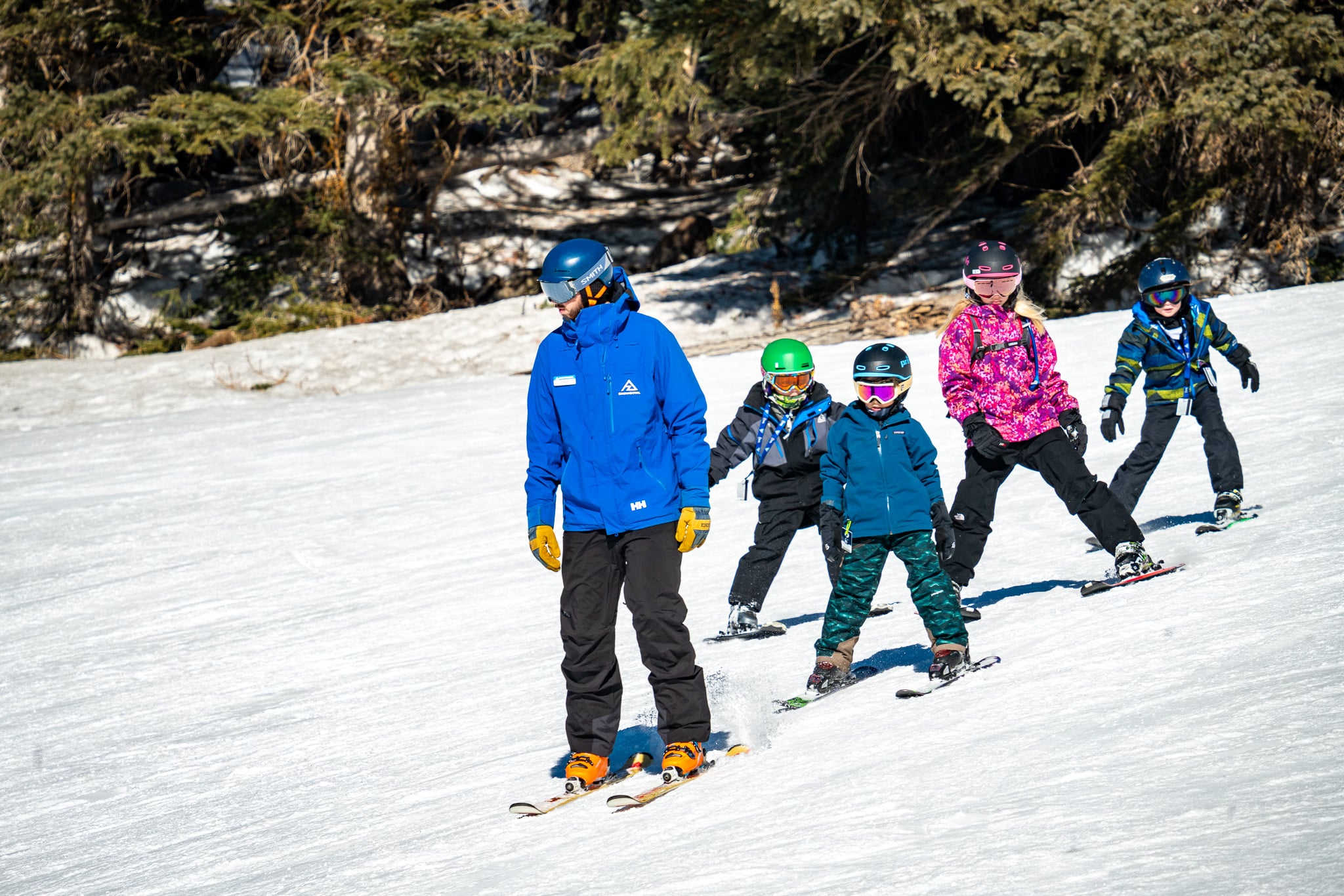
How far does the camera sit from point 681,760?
4.34 meters

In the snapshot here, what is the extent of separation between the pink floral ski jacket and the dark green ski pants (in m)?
1.32

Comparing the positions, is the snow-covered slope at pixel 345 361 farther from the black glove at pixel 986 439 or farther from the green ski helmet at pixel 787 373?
the black glove at pixel 986 439

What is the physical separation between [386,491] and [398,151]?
13.3m

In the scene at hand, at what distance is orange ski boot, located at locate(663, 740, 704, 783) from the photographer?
4328 millimetres

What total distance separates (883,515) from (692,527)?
1.16 metres

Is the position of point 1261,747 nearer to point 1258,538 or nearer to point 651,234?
point 1258,538

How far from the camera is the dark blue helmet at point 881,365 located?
16.8 feet

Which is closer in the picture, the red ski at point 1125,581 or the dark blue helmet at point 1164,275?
the red ski at point 1125,581

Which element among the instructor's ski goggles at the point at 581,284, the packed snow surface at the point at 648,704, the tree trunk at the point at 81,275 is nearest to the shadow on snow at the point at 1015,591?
the packed snow surface at the point at 648,704

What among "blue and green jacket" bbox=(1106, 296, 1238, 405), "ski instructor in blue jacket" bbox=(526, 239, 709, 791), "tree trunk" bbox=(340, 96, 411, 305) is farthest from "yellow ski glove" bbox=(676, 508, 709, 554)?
"tree trunk" bbox=(340, 96, 411, 305)

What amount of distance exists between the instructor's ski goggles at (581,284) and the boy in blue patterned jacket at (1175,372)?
3770mm

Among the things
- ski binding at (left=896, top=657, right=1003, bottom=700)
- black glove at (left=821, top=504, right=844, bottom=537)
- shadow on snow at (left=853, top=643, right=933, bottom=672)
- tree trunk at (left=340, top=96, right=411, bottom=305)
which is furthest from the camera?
tree trunk at (left=340, top=96, right=411, bottom=305)

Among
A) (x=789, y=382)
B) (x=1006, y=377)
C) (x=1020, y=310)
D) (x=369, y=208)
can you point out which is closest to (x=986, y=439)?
(x=1006, y=377)

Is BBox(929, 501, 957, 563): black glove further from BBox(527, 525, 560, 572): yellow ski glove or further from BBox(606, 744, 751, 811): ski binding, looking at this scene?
BBox(527, 525, 560, 572): yellow ski glove
